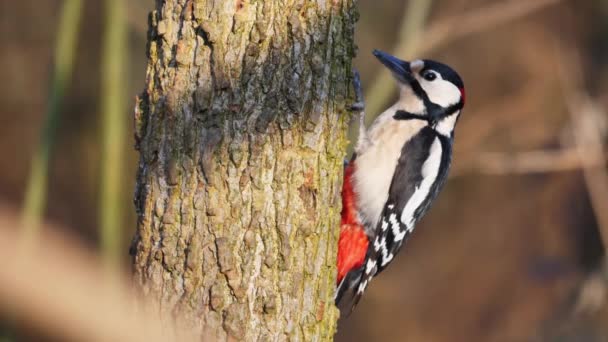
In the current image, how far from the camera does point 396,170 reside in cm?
305

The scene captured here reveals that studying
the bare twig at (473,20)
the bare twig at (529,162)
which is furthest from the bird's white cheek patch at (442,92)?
the bare twig at (529,162)

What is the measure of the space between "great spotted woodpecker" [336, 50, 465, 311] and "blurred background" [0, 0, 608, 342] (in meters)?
1.77

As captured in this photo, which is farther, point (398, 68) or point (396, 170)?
point (398, 68)

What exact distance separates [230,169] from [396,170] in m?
1.27

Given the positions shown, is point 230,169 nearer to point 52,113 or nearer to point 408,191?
point 52,113

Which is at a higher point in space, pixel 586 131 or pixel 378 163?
pixel 378 163

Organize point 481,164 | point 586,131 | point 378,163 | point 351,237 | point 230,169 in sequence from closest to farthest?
1. point 230,169
2. point 351,237
3. point 378,163
4. point 481,164
5. point 586,131

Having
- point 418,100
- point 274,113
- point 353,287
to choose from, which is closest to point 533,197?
point 418,100

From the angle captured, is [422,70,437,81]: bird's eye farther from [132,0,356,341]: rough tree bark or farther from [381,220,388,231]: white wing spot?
[132,0,356,341]: rough tree bark

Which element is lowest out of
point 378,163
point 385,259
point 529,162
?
point 529,162

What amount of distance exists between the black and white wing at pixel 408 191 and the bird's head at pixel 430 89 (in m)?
0.11

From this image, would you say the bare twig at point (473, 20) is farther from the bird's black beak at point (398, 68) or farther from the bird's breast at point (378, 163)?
the bird's breast at point (378, 163)

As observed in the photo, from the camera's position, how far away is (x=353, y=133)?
3.09 meters

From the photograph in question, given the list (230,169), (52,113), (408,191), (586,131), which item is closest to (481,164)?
(586,131)
